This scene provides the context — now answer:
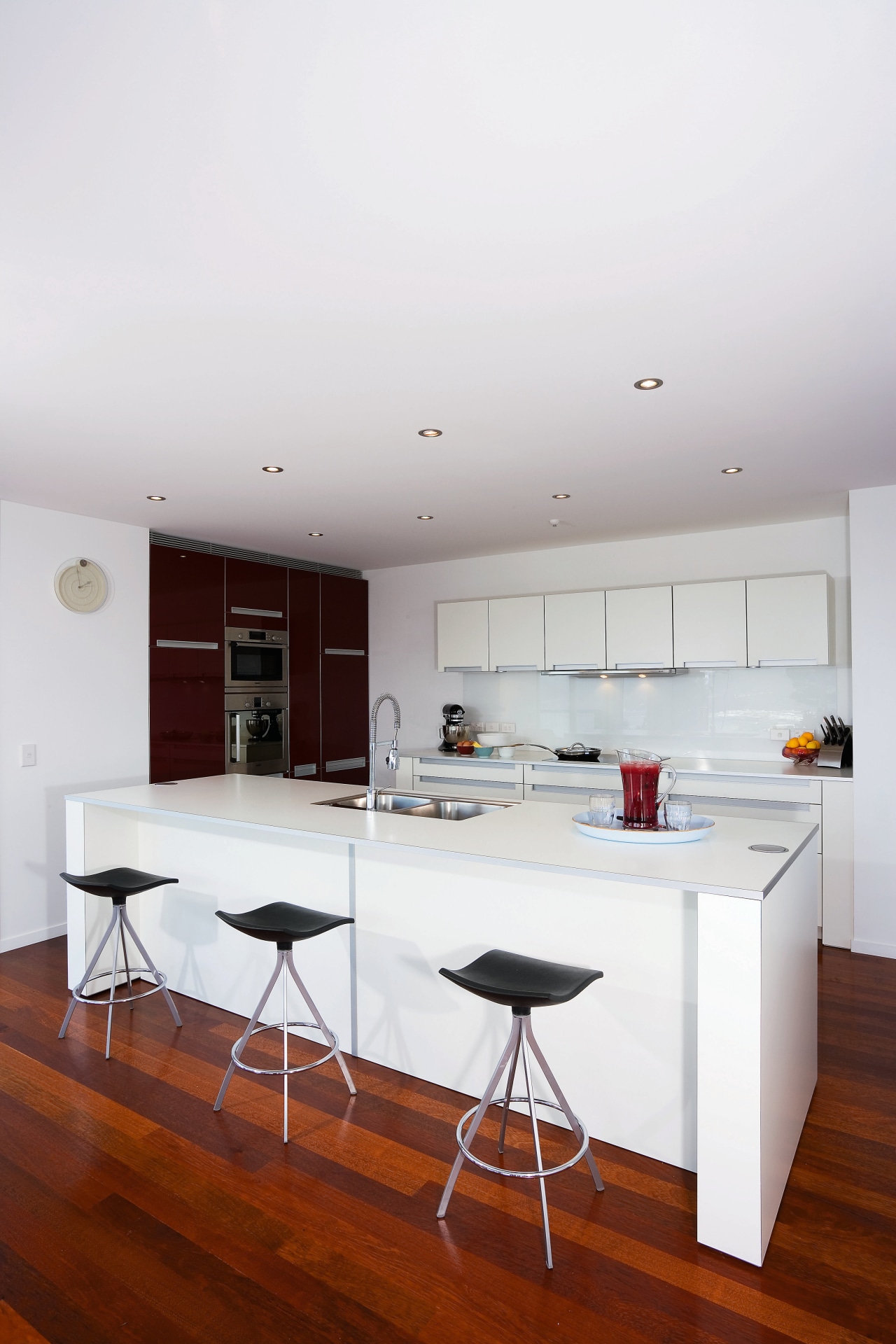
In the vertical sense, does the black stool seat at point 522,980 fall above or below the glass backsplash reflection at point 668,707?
below

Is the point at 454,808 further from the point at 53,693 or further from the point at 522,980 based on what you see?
the point at 53,693

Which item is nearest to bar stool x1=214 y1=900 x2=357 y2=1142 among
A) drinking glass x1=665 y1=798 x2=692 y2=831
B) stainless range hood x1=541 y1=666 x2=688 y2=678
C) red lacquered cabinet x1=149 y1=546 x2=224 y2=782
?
drinking glass x1=665 y1=798 x2=692 y2=831

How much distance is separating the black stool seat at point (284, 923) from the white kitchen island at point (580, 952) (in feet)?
0.87

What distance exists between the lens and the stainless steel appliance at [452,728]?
5.94m

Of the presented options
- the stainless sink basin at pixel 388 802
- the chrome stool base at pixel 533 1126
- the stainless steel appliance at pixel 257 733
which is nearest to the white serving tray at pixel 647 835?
the chrome stool base at pixel 533 1126

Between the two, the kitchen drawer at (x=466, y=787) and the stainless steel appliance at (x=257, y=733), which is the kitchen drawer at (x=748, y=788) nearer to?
the kitchen drawer at (x=466, y=787)

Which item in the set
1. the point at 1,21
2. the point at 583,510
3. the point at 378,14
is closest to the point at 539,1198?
the point at 378,14

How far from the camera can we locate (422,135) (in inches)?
55.2

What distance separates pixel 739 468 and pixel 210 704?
3.60 m

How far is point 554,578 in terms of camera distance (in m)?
5.73

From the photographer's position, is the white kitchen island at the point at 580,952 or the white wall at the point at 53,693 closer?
the white kitchen island at the point at 580,952

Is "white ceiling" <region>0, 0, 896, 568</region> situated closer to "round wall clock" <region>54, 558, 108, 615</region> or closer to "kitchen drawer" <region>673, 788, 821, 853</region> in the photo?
"round wall clock" <region>54, 558, 108, 615</region>

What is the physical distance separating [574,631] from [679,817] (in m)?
2.90

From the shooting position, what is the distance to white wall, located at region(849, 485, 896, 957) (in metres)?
3.94
